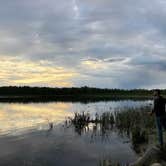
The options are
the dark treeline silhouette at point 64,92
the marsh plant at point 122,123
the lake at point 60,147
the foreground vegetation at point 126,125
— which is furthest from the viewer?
the dark treeline silhouette at point 64,92

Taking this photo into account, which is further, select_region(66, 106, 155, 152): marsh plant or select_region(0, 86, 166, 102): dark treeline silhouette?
select_region(0, 86, 166, 102): dark treeline silhouette

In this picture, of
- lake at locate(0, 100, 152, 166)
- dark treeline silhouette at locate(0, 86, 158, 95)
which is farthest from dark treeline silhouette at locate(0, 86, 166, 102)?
lake at locate(0, 100, 152, 166)

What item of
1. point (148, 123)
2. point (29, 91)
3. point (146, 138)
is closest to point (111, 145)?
point (146, 138)

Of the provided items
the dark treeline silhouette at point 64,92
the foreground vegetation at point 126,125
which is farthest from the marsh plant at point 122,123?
the dark treeline silhouette at point 64,92

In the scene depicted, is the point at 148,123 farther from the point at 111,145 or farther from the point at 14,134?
the point at 14,134

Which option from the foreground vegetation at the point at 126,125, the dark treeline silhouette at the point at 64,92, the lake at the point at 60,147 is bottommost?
the lake at the point at 60,147

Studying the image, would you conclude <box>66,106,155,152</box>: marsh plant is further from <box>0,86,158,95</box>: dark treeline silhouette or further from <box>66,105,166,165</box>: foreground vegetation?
<box>0,86,158,95</box>: dark treeline silhouette

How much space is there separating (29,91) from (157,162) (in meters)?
118

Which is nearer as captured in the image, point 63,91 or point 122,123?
point 122,123

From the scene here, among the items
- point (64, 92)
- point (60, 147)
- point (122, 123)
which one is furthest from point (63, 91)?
point (60, 147)

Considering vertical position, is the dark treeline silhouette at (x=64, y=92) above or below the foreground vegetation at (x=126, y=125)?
above

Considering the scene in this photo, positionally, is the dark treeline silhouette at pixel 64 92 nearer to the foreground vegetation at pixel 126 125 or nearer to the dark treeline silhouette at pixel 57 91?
the dark treeline silhouette at pixel 57 91

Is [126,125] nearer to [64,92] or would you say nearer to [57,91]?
[57,91]

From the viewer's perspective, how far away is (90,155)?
2144 centimetres
